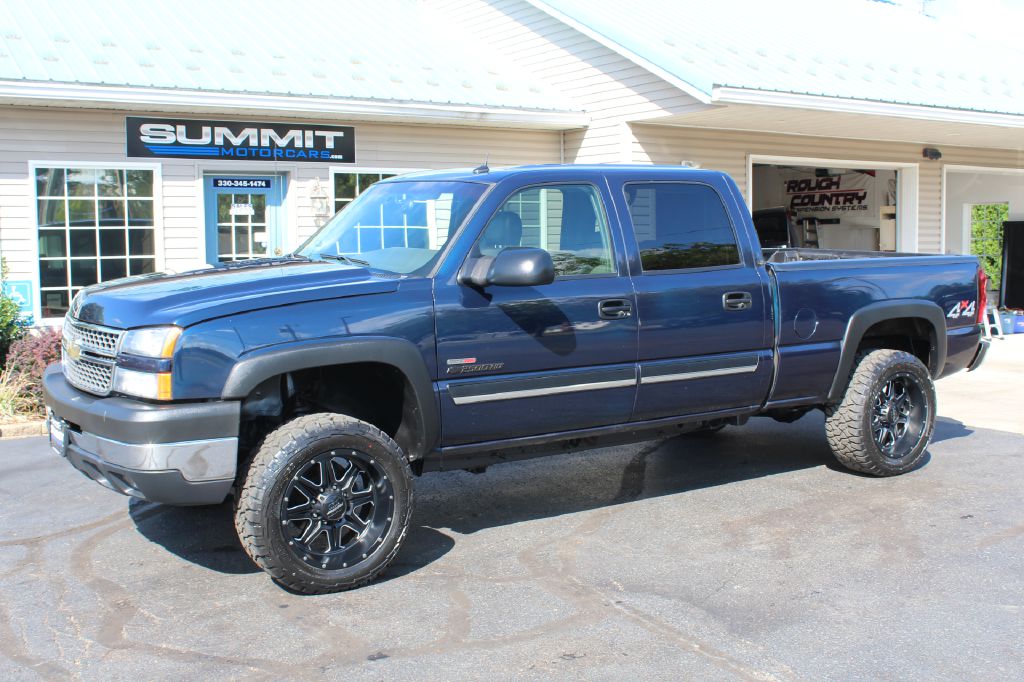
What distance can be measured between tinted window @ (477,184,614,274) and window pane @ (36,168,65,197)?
7678mm

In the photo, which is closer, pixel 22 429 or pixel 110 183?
pixel 22 429

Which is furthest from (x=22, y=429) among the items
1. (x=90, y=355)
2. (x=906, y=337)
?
(x=906, y=337)

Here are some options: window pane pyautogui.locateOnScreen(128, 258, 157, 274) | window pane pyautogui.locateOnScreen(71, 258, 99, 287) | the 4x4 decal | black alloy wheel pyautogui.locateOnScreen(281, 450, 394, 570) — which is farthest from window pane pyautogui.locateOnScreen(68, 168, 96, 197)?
the 4x4 decal

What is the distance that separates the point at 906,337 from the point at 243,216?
321 inches

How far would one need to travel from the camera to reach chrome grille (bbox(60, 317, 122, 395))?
4.80 meters

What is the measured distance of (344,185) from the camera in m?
13.0

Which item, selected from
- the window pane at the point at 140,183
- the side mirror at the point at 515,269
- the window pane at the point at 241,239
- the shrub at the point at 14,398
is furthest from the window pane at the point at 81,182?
the side mirror at the point at 515,269

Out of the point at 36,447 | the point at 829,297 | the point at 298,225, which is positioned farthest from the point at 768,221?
the point at 36,447

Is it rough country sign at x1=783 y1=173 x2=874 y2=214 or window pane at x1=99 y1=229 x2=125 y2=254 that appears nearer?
window pane at x1=99 y1=229 x2=125 y2=254

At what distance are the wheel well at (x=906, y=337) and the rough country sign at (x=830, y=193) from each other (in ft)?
45.5

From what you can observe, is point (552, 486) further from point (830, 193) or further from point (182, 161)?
point (830, 193)

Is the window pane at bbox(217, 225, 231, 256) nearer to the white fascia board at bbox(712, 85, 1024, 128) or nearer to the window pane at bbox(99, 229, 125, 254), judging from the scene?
the window pane at bbox(99, 229, 125, 254)

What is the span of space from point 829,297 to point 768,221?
1225cm

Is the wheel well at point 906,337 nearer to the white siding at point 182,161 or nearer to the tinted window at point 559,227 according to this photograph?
the tinted window at point 559,227
